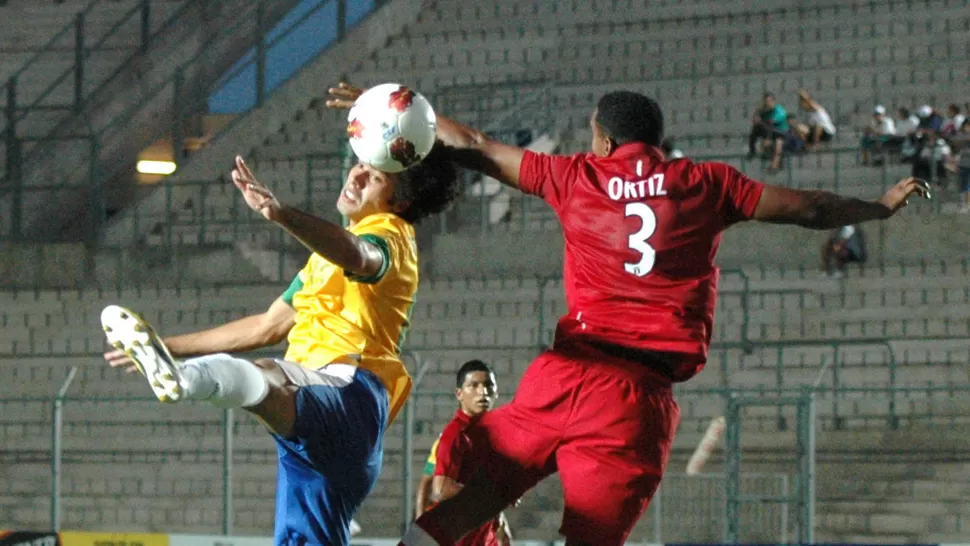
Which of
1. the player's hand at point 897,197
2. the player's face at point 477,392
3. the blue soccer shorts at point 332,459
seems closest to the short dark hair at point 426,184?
the blue soccer shorts at point 332,459

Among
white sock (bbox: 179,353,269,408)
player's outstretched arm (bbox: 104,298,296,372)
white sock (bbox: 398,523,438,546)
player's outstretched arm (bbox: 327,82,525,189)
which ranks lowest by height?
white sock (bbox: 398,523,438,546)

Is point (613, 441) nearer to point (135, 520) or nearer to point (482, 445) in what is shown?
point (482, 445)

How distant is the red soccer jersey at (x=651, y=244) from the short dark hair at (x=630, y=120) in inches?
2.8

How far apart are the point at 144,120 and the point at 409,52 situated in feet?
13.5

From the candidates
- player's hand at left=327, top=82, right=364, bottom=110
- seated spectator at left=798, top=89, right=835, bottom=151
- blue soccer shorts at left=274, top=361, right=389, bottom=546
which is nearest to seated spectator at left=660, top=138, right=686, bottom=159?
seated spectator at left=798, top=89, right=835, bottom=151

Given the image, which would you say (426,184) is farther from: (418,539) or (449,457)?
(449,457)

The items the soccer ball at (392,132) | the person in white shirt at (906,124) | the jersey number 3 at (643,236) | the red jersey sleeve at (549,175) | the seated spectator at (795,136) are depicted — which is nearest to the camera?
the jersey number 3 at (643,236)

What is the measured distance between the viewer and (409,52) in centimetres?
2695

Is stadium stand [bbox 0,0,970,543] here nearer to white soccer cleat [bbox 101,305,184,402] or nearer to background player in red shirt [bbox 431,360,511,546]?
background player in red shirt [bbox 431,360,511,546]

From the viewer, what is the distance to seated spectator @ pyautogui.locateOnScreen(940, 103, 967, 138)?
69.6 feet

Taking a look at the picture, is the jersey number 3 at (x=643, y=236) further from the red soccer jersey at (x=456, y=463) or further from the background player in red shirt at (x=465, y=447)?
the red soccer jersey at (x=456, y=463)

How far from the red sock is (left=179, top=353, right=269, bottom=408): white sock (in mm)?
773

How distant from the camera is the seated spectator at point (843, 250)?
19969 mm

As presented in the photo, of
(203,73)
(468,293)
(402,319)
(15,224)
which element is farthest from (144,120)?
(402,319)
